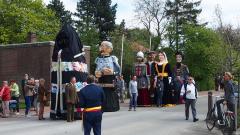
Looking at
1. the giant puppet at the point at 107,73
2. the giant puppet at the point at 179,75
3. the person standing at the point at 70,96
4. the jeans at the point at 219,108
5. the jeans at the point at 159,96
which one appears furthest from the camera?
the giant puppet at the point at 179,75

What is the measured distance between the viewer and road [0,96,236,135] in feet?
53.0

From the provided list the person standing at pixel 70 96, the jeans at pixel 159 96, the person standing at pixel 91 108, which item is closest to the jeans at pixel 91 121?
the person standing at pixel 91 108

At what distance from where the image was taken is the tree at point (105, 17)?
7041cm

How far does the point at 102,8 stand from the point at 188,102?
5336 cm

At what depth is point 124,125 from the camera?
17.8 meters

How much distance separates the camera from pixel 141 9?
6806cm

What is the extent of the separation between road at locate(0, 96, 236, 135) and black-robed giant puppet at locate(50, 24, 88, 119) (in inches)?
25.3

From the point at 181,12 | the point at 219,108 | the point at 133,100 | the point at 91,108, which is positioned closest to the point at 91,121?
the point at 91,108

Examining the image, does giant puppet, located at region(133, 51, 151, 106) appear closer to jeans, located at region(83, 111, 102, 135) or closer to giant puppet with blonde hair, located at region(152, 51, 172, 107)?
giant puppet with blonde hair, located at region(152, 51, 172, 107)

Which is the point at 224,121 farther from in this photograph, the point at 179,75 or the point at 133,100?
the point at 179,75

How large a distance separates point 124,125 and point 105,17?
54.5 meters

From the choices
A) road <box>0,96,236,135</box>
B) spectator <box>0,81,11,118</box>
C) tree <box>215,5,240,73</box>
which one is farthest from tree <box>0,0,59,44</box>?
road <box>0,96,236,135</box>

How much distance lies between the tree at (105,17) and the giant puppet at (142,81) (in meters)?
42.3

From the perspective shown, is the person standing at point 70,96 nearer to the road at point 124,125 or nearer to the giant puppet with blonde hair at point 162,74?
the road at point 124,125
